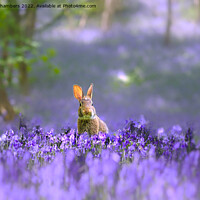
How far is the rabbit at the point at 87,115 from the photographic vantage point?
10.1ft

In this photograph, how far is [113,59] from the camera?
1653 centimetres

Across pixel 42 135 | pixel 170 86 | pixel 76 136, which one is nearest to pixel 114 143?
pixel 76 136

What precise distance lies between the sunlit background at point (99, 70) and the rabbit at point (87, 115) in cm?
346

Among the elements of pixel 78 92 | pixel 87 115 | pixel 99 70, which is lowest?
pixel 87 115

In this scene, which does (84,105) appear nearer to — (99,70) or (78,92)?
(78,92)

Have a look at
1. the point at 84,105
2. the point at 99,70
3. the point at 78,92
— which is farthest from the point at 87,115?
the point at 99,70

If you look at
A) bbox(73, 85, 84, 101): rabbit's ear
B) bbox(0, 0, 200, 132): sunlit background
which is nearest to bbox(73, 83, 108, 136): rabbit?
bbox(73, 85, 84, 101): rabbit's ear

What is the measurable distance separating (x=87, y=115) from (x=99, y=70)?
12.1 m

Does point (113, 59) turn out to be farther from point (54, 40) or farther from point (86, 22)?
point (86, 22)

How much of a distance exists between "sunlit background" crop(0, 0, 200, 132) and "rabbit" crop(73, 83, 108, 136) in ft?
11.4

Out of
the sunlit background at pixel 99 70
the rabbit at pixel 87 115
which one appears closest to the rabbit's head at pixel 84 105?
the rabbit at pixel 87 115

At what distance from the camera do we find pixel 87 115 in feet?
10.2

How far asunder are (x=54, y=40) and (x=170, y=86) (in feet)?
30.2

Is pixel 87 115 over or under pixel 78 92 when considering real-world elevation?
under
